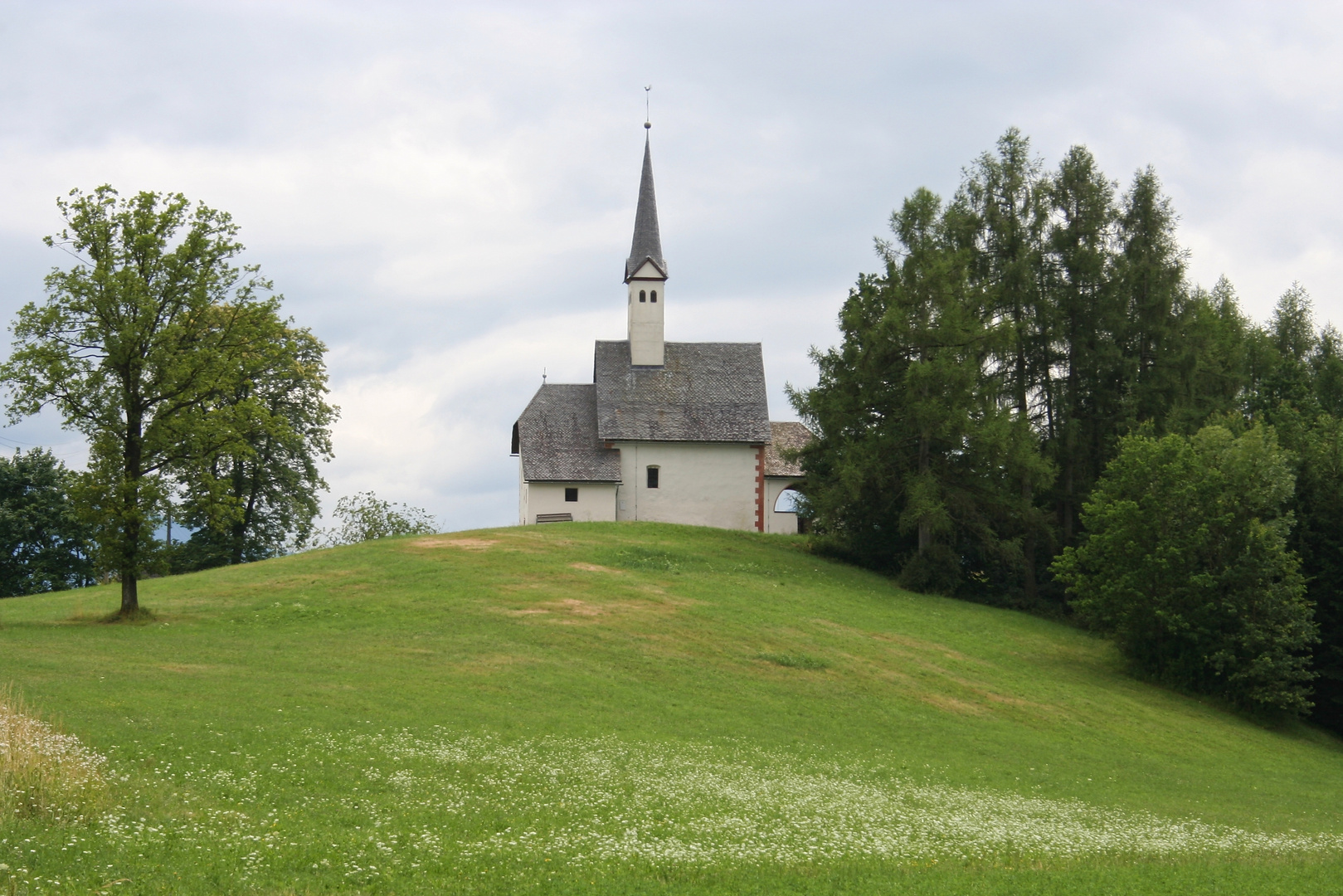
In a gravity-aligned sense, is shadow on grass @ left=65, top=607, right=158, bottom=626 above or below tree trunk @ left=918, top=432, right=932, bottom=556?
below

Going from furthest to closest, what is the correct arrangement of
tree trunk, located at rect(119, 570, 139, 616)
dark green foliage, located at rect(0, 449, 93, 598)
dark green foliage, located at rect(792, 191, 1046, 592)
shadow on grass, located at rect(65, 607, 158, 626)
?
1. dark green foliage, located at rect(0, 449, 93, 598)
2. dark green foliage, located at rect(792, 191, 1046, 592)
3. tree trunk, located at rect(119, 570, 139, 616)
4. shadow on grass, located at rect(65, 607, 158, 626)

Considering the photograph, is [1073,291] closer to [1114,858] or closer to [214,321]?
[214,321]

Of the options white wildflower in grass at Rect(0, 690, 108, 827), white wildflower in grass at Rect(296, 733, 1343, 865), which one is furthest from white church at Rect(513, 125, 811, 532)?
white wildflower in grass at Rect(0, 690, 108, 827)

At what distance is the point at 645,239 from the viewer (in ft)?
212

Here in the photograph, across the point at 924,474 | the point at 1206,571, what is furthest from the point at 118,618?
the point at 1206,571

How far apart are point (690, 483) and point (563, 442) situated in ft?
22.9

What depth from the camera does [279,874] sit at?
12.2 meters

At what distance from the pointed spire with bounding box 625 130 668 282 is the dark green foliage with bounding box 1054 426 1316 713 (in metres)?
30.5

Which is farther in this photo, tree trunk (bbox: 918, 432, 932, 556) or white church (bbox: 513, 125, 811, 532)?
white church (bbox: 513, 125, 811, 532)

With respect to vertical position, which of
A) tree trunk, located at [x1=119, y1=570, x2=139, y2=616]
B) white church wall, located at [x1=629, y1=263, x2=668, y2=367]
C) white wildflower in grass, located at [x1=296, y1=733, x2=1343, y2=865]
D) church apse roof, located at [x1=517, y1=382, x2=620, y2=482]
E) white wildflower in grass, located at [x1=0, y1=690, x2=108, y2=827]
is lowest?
white wildflower in grass, located at [x1=296, y1=733, x2=1343, y2=865]

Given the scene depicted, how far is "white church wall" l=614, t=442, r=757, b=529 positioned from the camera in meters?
60.0

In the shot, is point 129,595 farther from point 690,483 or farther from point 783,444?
point 783,444

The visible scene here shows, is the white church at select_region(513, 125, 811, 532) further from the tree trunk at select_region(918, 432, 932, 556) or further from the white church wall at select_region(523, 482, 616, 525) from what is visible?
the tree trunk at select_region(918, 432, 932, 556)

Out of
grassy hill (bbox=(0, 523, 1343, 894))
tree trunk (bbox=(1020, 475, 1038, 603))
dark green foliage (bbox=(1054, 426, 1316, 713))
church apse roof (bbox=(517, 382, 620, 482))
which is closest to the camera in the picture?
grassy hill (bbox=(0, 523, 1343, 894))
